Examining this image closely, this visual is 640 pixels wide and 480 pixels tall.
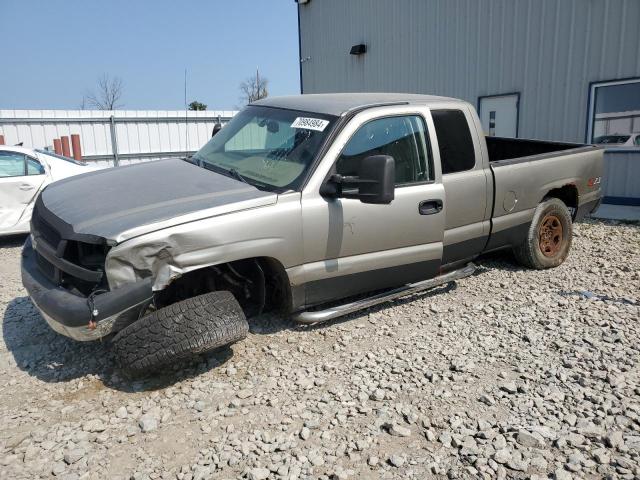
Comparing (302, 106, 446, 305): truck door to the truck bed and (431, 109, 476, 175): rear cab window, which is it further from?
the truck bed

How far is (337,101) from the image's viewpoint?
14.3 ft

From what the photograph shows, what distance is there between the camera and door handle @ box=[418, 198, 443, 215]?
4.26 metres

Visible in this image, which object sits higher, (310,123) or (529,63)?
(529,63)

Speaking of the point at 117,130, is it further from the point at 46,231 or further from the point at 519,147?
the point at 46,231

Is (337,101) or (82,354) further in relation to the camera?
(337,101)

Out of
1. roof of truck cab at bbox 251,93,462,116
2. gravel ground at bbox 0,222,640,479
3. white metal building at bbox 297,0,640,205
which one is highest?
white metal building at bbox 297,0,640,205

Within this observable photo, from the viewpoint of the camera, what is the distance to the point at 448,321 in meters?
4.43

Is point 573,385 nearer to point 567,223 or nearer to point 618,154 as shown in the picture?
point 567,223

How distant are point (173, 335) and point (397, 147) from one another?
2.31 metres

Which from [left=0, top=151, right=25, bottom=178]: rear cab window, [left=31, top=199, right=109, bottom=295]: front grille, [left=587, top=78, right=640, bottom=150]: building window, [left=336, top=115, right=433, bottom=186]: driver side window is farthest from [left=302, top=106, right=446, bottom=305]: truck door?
[left=587, top=78, right=640, bottom=150]: building window

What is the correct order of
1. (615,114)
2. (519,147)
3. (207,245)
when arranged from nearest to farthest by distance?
1. (207,245)
2. (519,147)
3. (615,114)

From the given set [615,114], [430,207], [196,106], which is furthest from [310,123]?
[196,106]

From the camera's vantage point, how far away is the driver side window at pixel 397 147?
396 cm

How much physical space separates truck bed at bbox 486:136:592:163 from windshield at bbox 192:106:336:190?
10.4 ft
